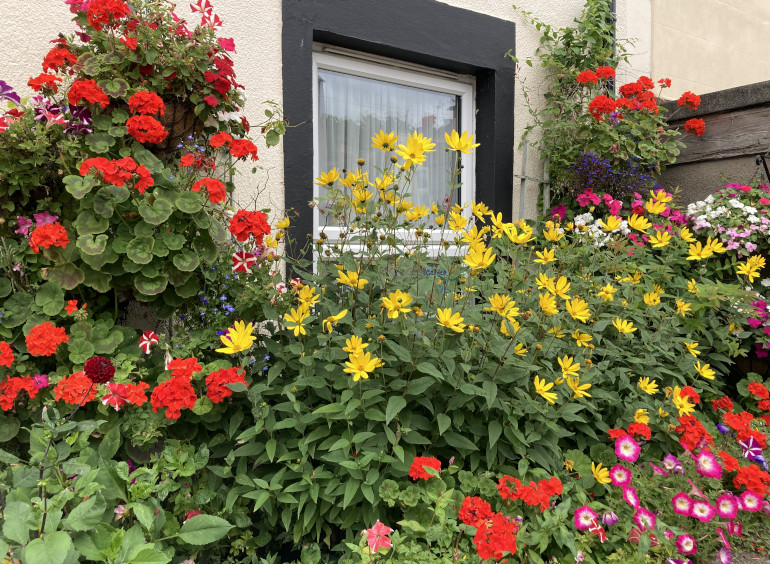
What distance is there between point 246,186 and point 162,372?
46.0 inches

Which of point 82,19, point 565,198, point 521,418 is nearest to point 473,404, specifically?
point 521,418

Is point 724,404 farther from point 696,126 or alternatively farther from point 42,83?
point 42,83

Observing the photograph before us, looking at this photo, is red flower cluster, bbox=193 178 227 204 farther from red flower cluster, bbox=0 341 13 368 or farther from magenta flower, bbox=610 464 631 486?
magenta flower, bbox=610 464 631 486

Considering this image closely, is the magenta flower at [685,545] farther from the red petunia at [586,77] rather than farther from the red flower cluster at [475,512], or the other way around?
the red petunia at [586,77]

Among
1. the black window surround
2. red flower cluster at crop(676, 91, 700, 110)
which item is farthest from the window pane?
red flower cluster at crop(676, 91, 700, 110)

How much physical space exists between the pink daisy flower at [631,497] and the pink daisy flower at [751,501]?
1.70ft

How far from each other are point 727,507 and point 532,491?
2.56 ft

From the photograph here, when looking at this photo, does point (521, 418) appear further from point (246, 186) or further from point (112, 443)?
point (246, 186)

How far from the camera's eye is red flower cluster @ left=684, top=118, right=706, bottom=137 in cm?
355

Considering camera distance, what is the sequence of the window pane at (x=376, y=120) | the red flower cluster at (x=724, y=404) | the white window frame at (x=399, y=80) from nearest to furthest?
the red flower cluster at (x=724, y=404) < the white window frame at (x=399, y=80) < the window pane at (x=376, y=120)

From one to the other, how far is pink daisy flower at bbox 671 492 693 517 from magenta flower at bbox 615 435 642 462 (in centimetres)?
17

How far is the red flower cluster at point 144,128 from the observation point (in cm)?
188

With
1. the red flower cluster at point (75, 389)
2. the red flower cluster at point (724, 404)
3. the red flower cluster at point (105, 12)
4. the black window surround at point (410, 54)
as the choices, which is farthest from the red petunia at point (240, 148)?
the red flower cluster at point (724, 404)

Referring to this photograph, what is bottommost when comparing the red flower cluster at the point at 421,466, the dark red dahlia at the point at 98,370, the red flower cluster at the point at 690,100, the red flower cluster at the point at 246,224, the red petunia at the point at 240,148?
the red flower cluster at the point at 421,466
